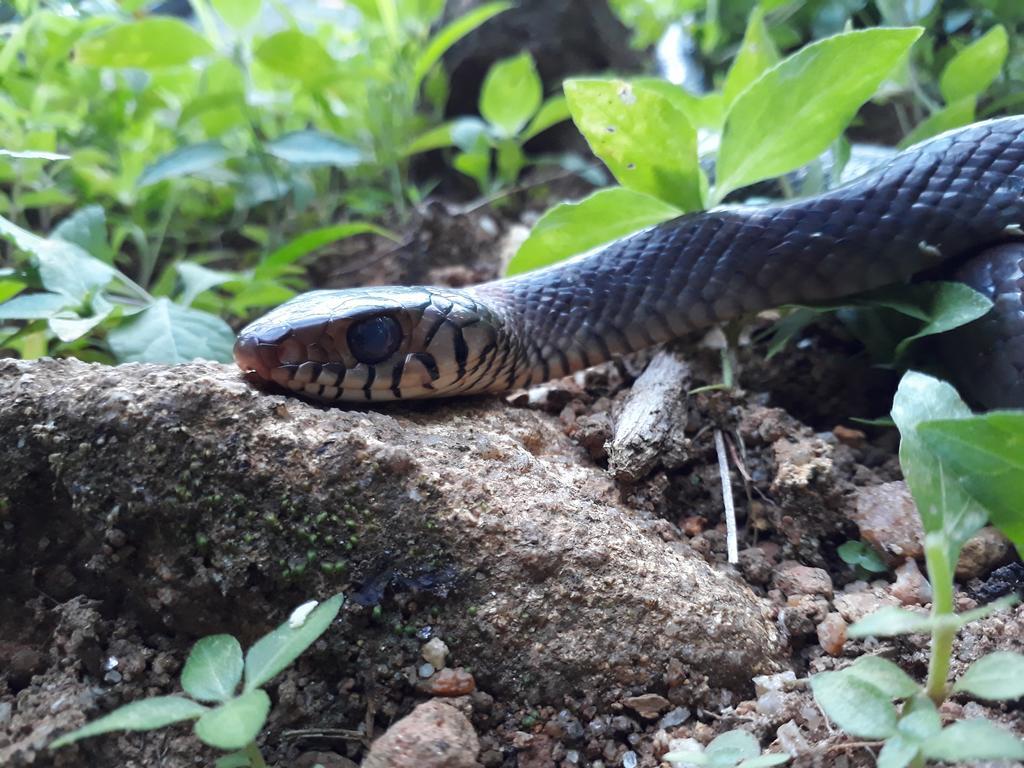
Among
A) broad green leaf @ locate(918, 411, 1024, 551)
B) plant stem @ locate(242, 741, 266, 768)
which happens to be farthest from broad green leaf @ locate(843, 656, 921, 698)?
plant stem @ locate(242, 741, 266, 768)

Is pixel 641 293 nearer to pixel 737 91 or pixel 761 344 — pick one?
pixel 761 344

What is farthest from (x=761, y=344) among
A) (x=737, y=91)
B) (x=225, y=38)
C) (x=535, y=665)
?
(x=225, y=38)

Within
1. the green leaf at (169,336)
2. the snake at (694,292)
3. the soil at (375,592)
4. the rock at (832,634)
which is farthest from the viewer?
the green leaf at (169,336)

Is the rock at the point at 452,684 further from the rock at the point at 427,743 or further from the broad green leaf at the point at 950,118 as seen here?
the broad green leaf at the point at 950,118

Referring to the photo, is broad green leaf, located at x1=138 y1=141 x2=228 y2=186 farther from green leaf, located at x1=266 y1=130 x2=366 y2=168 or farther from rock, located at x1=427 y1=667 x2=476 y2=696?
rock, located at x1=427 y1=667 x2=476 y2=696

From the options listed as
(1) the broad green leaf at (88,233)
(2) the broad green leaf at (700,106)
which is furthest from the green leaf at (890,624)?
(1) the broad green leaf at (88,233)

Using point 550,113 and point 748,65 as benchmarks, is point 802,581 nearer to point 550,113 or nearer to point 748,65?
point 748,65
